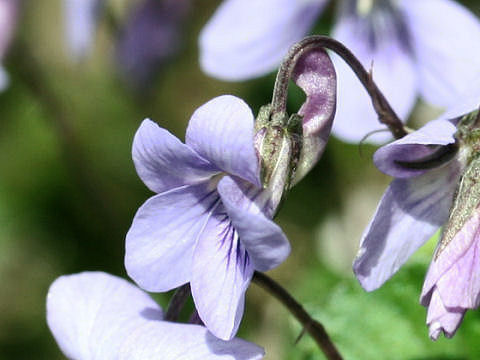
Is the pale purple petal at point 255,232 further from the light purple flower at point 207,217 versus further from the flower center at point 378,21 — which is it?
the flower center at point 378,21

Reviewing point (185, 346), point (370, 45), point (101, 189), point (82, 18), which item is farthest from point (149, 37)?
point (185, 346)

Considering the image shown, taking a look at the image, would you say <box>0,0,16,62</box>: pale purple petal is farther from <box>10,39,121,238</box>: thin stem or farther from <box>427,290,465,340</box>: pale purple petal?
<box>427,290,465,340</box>: pale purple petal

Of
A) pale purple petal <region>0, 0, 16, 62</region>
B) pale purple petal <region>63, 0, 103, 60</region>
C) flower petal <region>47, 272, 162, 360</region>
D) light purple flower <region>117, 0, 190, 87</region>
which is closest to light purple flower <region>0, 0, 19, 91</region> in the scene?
pale purple petal <region>0, 0, 16, 62</region>

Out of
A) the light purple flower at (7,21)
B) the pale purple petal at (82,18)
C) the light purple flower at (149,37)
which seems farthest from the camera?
the light purple flower at (149,37)

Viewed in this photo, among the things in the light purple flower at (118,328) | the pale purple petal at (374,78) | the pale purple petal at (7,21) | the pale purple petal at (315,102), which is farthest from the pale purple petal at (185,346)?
the pale purple petal at (7,21)

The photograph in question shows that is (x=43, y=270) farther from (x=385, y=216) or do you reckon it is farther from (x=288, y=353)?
(x=385, y=216)

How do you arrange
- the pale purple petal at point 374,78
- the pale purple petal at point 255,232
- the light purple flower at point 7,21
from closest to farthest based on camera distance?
the pale purple petal at point 255,232
the pale purple petal at point 374,78
the light purple flower at point 7,21
